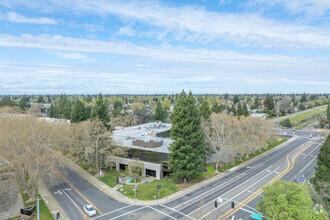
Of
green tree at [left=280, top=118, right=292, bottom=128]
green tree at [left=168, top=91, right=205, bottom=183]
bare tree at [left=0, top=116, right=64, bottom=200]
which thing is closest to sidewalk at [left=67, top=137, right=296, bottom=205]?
green tree at [left=168, top=91, right=205, bottom=183]

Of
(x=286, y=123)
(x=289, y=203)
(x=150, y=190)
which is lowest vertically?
(x=150, y=190)

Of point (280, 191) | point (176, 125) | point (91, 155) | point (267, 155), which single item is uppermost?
point (176, 125)

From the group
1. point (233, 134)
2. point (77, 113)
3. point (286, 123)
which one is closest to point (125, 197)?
point (77, 113)

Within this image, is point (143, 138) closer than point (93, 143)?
No

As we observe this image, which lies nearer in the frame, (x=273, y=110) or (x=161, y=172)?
(x=161, y=172)

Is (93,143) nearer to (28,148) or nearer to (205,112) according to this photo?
(28,148)

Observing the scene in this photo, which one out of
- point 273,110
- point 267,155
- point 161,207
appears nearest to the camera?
point 161,207

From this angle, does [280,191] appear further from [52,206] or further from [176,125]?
[52,206]

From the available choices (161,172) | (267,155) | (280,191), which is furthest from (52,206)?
(267,155)
